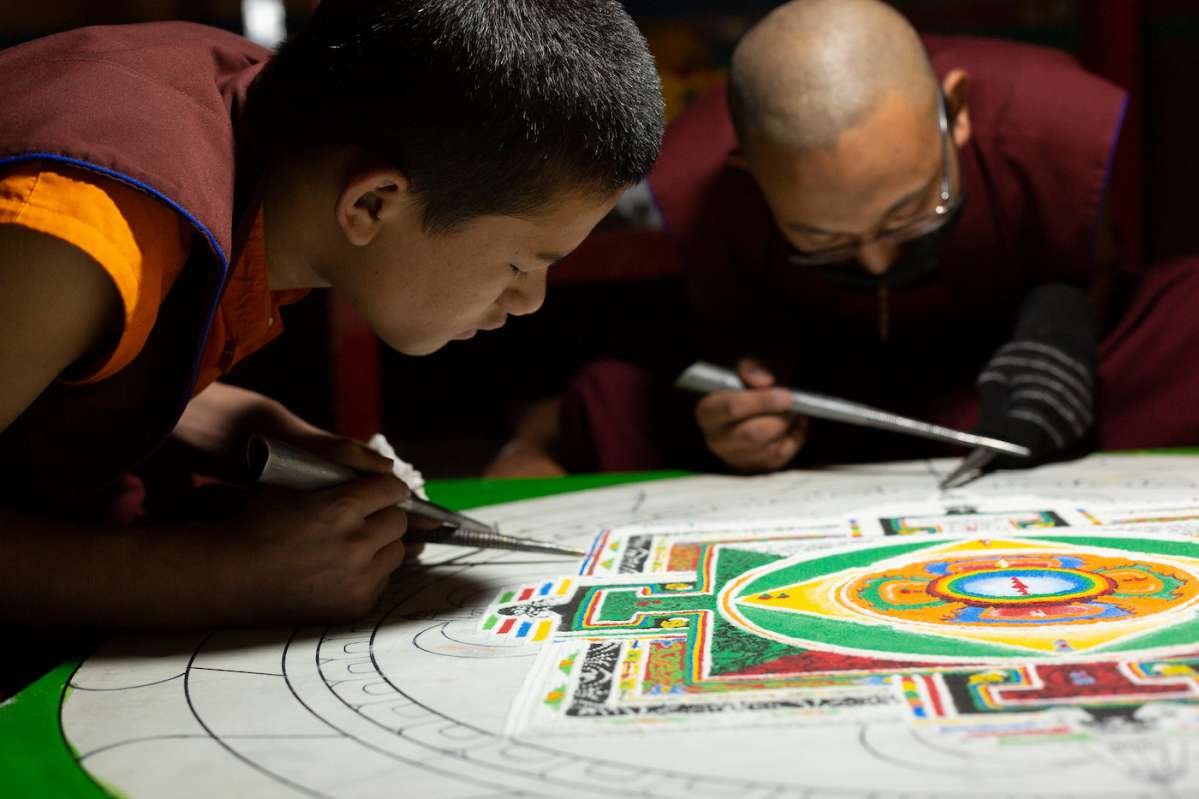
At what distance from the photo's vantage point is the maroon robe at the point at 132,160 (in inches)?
40.0

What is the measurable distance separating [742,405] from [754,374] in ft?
0.25

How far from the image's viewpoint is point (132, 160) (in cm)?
101

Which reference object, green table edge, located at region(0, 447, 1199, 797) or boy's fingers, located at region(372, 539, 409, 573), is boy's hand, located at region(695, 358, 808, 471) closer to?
boy's fingers, located at region(372, 539, 409, 573)

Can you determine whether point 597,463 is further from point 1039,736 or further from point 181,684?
point 1039,736

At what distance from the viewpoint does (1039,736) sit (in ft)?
2.61

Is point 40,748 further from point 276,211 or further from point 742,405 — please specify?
point 742,405

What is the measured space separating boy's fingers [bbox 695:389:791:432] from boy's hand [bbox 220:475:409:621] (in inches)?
33.0

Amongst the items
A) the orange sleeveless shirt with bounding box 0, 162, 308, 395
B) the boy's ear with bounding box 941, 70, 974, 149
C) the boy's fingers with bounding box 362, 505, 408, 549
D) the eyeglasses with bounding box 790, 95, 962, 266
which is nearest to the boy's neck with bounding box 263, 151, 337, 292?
the orange sleeveless shirt with bounding box 0, 162, 308, 395

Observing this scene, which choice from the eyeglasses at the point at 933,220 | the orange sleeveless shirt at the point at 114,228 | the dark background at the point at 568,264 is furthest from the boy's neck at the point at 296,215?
the dark background at the point at 568,264

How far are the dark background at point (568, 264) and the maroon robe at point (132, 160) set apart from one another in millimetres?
1736

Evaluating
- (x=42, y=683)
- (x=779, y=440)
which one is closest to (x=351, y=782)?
(x=42, y=683)

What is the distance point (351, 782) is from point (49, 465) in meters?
0.63

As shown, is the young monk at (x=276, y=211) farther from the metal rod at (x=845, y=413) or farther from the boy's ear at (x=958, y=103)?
the boy's ear at (x=958, y=103)

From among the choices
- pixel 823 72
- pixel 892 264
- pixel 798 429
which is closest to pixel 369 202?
pixel 823 72
